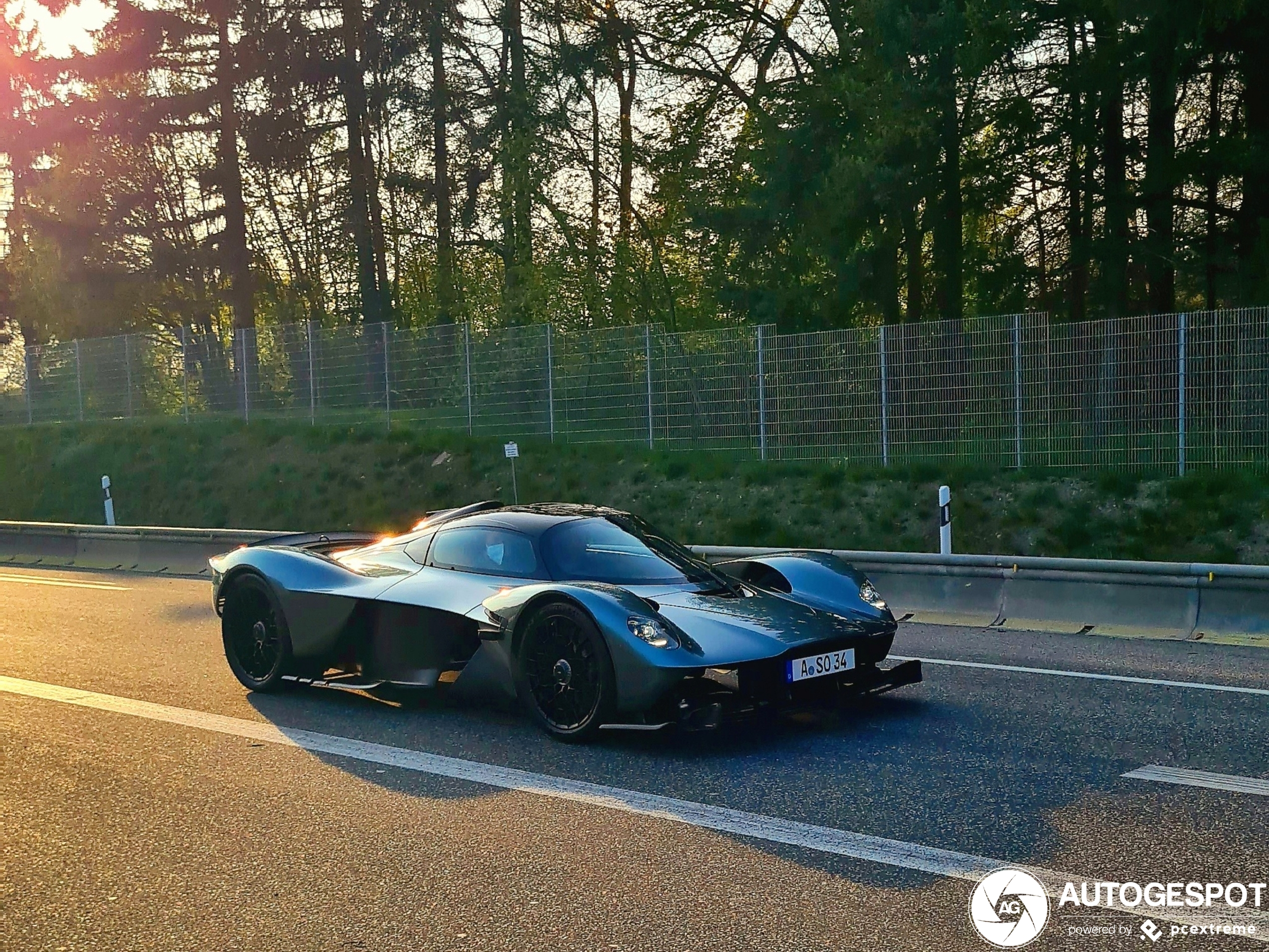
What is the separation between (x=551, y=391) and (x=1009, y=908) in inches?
717

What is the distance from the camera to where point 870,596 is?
753 centimetres

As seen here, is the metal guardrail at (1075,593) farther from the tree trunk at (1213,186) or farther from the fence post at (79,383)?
the fence post at (79,383)

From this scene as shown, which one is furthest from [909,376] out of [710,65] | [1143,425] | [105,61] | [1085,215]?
[105,61]

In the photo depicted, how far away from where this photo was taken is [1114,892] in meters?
4.23

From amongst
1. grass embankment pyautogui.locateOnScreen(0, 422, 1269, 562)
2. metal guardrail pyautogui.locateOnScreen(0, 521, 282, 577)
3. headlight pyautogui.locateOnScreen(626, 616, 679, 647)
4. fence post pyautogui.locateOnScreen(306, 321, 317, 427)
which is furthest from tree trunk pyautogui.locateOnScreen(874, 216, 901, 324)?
headlight pyautogui.locateOnScreen(626, 616, 679, 647)

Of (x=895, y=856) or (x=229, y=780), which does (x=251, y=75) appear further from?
(x=895, y=856)

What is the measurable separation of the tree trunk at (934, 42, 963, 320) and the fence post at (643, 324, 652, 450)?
16.2ft

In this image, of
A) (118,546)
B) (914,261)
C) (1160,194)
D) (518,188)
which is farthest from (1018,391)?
(518,188)

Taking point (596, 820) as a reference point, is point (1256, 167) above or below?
above

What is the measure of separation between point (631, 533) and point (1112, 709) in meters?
2.88

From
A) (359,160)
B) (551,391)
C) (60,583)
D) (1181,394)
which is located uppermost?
(359,160)

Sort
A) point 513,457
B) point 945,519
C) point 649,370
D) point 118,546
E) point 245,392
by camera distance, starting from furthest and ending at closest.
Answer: point 245,392 < point 513,457 < point 649,370 < point 118,546 < point 945,519

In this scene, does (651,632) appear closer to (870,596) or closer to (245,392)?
(870,596)

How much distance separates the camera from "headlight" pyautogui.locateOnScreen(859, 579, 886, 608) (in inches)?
293
